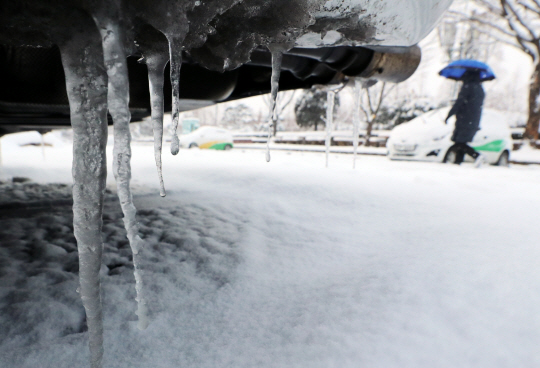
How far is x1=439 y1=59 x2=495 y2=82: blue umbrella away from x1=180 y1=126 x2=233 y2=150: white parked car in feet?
27.5

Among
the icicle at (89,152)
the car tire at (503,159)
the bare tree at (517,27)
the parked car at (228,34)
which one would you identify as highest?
the bare tree at (517,27)

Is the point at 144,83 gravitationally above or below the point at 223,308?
above

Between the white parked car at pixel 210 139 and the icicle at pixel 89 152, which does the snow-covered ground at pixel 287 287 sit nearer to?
the icicle at pixel 89 152

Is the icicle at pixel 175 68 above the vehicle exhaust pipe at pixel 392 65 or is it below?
below

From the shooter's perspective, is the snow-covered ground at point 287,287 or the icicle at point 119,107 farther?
the snow-covered ground at point 287,287

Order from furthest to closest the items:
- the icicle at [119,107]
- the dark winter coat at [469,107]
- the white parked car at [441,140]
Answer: the white parked car at [441,140]
the dark winter coat at [469,107]
the icicle at [119,107]

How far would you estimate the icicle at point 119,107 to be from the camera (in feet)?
2.37

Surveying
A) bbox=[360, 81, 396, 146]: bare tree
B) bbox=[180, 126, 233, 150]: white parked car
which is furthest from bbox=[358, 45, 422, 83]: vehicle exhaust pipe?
bbox=[360, 81, 396, 146]: bare tree

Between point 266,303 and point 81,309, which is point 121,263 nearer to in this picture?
point 81,309

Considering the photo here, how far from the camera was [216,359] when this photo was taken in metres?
0.90

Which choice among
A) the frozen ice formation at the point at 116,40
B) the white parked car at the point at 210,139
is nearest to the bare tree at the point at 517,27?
the white parked car at the point at 210,139

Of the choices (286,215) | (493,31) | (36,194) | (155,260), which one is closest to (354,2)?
(155,260)

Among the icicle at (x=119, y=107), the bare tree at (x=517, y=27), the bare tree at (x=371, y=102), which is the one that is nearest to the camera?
the icicle at (x=119, y=107)

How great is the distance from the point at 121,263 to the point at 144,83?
1048mm
